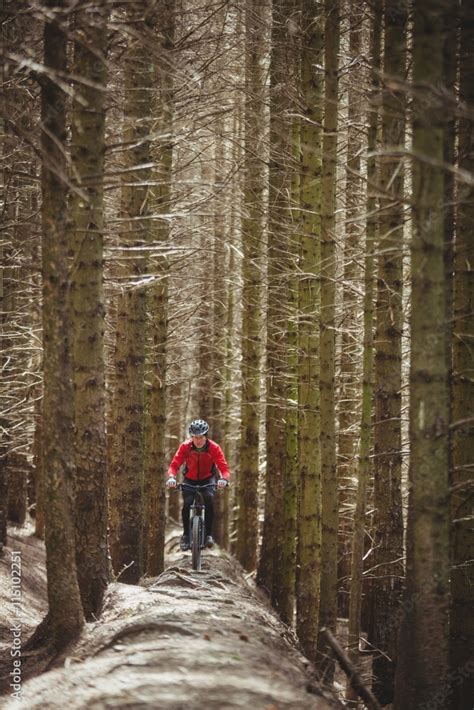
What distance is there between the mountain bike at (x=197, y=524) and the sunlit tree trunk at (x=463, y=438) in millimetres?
3549

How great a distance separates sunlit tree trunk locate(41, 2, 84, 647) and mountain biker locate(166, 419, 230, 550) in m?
3.72

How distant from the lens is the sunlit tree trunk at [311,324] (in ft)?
33.2

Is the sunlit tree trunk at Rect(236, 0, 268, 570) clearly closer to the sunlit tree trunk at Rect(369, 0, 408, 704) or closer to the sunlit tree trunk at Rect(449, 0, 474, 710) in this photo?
the sunlit tree trunk at Rect(369, 0, 408, 704)

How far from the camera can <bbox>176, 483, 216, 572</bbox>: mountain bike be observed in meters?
10.3

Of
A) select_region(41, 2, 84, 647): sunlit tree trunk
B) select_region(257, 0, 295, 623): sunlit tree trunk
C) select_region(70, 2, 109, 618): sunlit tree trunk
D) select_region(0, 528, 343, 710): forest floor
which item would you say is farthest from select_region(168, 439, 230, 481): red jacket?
select_region(41, 2, 84, 647): sunlit tree trunk

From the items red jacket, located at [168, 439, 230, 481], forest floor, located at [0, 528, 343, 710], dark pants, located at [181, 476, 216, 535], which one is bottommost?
forest floor, located at [0, 528, 343, 710]

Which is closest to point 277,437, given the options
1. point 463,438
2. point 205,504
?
point 205,504

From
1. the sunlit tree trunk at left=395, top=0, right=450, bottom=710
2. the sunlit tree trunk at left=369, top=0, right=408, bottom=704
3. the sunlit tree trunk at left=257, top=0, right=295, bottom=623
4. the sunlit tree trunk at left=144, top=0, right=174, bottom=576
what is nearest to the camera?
the sunlit tree trunk at left=395, top=0, right=450, bottom=710

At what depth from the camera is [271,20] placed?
11.6 meters

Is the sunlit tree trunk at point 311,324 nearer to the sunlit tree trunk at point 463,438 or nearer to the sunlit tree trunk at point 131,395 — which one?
the sunlit tree trunk at point 463,438

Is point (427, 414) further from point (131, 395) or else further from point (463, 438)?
point (131, 395)

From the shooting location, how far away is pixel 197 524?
34.0 ft

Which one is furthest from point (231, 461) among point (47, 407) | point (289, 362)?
point (47, 407)

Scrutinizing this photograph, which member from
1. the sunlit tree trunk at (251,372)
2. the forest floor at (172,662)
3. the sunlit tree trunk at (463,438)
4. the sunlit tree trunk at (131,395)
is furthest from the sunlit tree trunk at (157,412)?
the sunlit tree trunk at (463,438)
